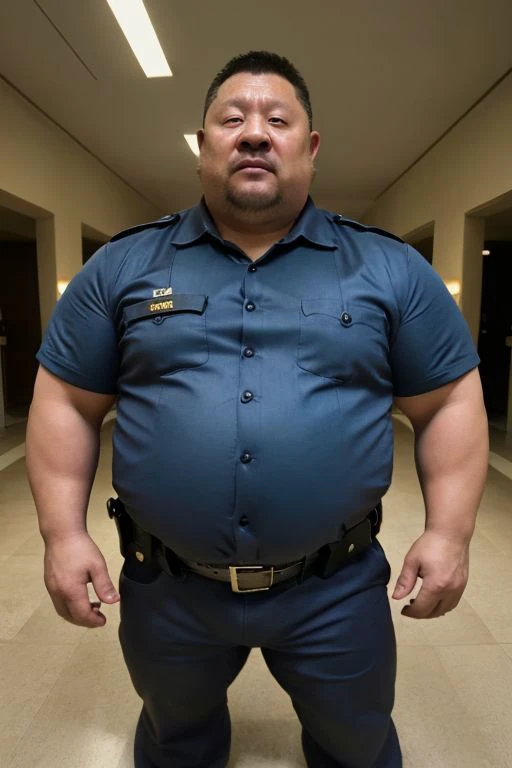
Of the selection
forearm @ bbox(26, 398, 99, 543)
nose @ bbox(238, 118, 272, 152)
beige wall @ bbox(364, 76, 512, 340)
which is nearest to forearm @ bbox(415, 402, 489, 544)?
nose @ bbox(238, 118, 272, 152)

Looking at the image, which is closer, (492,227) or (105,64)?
(105,64)

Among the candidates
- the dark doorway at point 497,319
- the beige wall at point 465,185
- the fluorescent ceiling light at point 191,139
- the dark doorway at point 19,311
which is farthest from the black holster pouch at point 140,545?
the dark doorway at point 497,319

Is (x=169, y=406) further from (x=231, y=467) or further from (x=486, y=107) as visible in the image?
(x=486, y=107)

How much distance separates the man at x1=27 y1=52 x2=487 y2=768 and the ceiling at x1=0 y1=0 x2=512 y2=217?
2.82 m

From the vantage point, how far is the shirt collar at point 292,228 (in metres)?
1.09

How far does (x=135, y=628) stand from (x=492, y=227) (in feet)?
23.7

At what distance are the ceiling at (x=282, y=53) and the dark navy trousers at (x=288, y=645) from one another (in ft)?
11.3

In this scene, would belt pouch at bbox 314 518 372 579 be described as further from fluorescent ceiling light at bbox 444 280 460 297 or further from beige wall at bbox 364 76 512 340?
fluorescent ceiling light at bbox 444 280 460 297

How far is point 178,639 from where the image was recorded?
3.71 ft

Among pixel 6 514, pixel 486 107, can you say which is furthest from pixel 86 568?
pixel 486 107

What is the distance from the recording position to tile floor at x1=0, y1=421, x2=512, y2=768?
1.53 m

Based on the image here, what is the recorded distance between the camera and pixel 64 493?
3.70 feet

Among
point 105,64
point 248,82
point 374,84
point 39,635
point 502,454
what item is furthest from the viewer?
point 502,454

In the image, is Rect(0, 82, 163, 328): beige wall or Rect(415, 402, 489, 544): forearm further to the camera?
Rect(0, 82, 163, 328): beige wall
